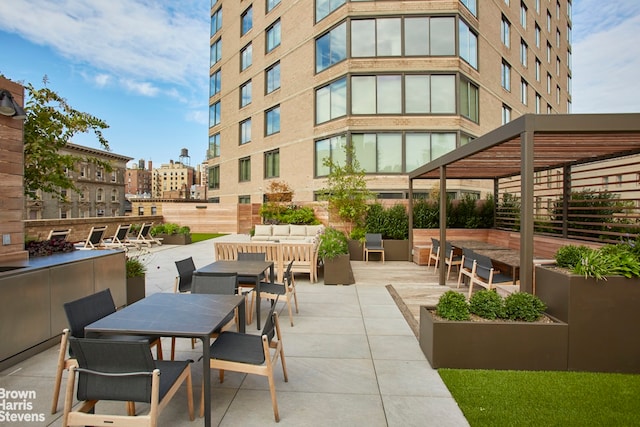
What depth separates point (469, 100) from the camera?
57.9ft

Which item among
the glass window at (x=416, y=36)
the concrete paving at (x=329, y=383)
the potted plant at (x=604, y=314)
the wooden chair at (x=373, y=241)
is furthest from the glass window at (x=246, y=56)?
the potted plant at (x=604, y=314)

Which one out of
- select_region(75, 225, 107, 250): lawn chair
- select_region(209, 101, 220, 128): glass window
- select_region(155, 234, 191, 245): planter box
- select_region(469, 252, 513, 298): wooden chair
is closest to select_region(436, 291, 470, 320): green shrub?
select_region(469, 252, 513, 298): wooden chair

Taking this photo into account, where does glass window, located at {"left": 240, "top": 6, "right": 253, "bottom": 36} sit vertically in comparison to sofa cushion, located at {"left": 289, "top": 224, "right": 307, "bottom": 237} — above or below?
above

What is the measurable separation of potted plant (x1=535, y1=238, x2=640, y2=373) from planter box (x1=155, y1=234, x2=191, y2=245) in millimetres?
16180

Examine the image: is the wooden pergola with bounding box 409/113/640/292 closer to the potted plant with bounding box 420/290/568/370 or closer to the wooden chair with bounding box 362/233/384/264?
the potted plant with bounding box 420/290/568/370

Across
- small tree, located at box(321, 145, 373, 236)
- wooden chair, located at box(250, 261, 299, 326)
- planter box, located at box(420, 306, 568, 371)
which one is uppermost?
small tree, located at box(321, 145, 373, 236)

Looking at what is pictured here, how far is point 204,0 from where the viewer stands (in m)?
31.2

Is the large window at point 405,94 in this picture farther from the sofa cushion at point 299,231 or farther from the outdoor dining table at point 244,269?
the outdoor dining table at point 244,269

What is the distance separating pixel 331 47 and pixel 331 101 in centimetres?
278

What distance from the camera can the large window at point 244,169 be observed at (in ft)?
82.3

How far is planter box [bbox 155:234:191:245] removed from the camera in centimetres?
1716

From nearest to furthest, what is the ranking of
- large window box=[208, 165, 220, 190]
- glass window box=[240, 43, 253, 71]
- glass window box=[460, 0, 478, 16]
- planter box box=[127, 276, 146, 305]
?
1. planter box box=[127, 276, 146, 305]
2. glass window box=[460, 0, 478, 16]
3. glass window box=[240, 43, 253, 71]
4. large window box=[208, 165, 220, 190]

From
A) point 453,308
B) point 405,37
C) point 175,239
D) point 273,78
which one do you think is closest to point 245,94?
point 273,78

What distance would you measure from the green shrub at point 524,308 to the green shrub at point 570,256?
0.68 m
